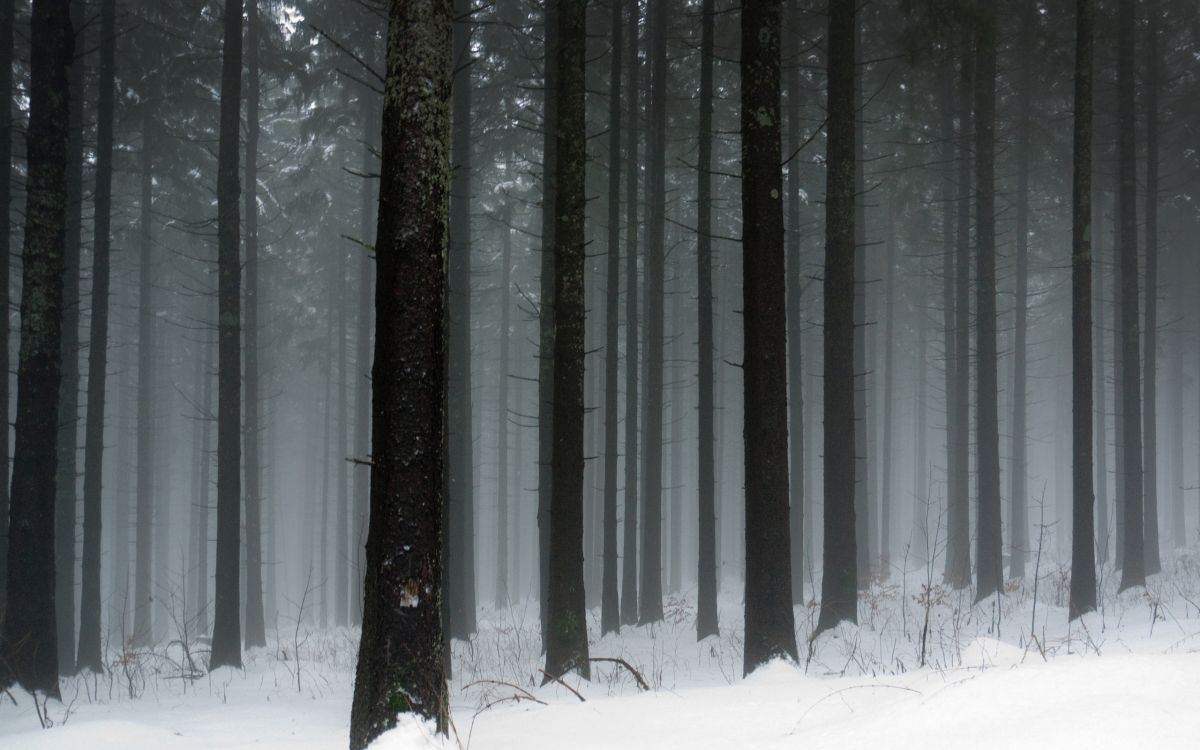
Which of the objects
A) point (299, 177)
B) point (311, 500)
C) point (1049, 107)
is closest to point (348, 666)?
point (299, 177)

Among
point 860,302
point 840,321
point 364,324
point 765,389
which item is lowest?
point 765,389

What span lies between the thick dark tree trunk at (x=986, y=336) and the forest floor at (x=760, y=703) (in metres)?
2.92

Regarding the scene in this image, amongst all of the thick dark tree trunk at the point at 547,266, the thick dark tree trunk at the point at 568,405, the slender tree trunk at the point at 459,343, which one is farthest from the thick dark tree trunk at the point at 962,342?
the thick dark tree trunk at the point at 568,405

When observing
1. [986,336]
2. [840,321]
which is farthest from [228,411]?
[986,336]

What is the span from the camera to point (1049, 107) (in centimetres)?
2105

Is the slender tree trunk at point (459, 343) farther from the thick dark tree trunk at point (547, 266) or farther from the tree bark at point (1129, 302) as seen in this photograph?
the tree bark at point (1129, 302)

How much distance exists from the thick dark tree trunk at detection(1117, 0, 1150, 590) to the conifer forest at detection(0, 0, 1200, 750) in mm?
87

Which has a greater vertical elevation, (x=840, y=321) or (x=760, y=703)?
(x=840, y=321)

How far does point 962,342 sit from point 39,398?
56.1ft

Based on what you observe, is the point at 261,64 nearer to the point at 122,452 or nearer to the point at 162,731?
the point at 162,731

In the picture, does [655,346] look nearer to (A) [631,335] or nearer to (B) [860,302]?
(A) [631,335]

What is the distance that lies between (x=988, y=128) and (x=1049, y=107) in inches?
291

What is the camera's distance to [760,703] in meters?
5.48

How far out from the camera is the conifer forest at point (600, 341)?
471 cm
